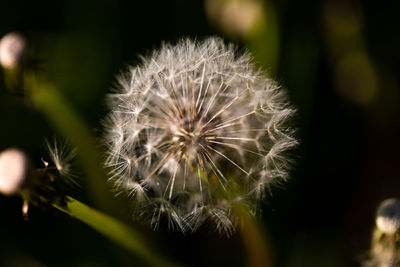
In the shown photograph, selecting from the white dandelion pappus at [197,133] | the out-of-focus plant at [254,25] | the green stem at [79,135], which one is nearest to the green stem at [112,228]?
the white dandelion pappus at [197,133]

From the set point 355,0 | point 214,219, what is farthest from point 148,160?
point 355,0

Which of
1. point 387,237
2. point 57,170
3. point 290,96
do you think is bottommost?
point 57,170

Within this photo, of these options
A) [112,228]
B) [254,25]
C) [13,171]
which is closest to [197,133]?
[112,228]

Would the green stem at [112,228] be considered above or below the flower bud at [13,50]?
below

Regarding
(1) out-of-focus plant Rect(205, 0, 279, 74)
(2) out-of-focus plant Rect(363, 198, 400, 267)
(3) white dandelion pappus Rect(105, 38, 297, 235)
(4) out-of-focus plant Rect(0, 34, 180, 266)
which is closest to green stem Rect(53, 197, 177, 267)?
(4) out-of-focus plant Rect(0, 34, 180, 266)

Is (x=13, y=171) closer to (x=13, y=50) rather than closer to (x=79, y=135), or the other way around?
(x=13, y=50)

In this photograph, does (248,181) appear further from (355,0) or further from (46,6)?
(46,6)

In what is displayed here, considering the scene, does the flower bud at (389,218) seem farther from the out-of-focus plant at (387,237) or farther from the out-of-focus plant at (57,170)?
the out-of-focus plant at (57,170)

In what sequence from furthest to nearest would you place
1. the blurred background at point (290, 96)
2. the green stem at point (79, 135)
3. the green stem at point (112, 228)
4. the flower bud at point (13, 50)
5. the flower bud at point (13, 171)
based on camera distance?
the blurred background at point (290, 96), the green stem at point (79, 135), the flower bud at point (13, 50), the green stem at point (112, 228), the flower bud at point (13, 171)
